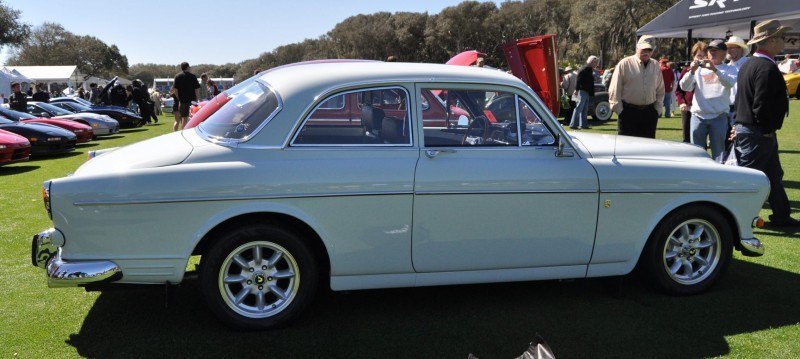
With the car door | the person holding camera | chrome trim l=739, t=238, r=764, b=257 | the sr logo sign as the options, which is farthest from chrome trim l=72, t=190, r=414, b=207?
the sr logo sign

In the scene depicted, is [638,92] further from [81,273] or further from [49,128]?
[49,128]

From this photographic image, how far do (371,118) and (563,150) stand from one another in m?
1.28

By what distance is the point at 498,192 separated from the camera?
3729 mm

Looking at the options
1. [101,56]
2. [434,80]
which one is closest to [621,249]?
[434,80]

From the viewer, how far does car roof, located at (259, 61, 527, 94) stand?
375 centimetres

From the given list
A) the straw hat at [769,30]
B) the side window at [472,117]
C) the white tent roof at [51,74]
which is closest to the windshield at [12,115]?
the side window at [472,117]

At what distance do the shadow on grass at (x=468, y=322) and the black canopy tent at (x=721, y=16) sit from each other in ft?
45.0

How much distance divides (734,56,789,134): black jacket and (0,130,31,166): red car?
37.7 feet

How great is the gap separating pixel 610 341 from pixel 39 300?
3.82 meters

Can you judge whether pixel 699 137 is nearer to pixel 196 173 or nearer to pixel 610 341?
pixel 610 341

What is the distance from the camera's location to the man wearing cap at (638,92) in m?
6.76

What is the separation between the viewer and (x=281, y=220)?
3596 mm

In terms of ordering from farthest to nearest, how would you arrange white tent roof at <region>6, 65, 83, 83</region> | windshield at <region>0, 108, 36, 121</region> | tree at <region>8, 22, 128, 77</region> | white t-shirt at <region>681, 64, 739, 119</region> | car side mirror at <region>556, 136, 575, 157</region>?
1. tree at <region>8, 22, 128, 77</region>
2. white tent roof at <region>6, 65, 83, 83</region>
3. windshield at <region>0, 108, 36, 121</region>
4. white t-shirt at <region>681, 64, 739, 119</region>
5. car side mirror at <region>556, 136, 575, 157</region>

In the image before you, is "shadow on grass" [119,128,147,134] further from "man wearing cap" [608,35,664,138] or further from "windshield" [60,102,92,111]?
"man wearing cap" [608,35,664,138]
